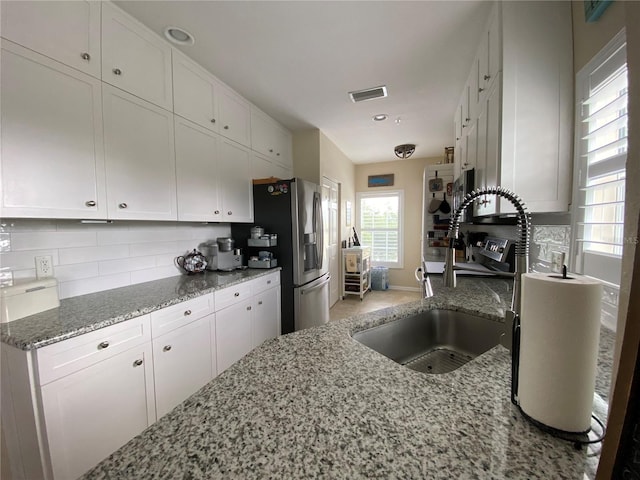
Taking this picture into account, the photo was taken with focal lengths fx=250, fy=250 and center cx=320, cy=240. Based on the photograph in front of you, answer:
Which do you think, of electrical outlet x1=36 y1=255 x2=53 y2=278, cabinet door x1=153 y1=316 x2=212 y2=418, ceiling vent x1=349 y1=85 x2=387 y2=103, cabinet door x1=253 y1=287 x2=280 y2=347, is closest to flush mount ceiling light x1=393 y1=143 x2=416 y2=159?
ceiling vent x1=349 y1=85 x2=387 y2=103

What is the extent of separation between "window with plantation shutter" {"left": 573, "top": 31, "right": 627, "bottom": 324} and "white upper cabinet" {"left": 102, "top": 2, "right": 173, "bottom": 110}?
2441 millimetres

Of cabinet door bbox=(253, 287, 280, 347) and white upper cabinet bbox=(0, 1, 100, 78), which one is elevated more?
white upper cabinet bbox=(0, 1, 100, 78)

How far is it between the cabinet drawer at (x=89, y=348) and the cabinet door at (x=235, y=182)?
127cm

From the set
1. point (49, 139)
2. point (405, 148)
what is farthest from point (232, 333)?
A: point (405, 148)

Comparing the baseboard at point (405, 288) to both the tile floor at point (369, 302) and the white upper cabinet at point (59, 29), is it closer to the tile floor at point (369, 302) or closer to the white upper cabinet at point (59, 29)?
the tile floor at point (369, 302)

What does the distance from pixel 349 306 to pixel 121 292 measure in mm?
3101

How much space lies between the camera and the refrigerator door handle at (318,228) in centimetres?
286

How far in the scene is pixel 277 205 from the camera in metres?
2.64

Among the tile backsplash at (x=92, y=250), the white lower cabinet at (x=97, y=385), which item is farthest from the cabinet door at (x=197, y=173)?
the white lower cabinet at (x=97, y=385)

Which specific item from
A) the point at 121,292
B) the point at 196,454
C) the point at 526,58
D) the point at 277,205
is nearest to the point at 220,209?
the point at 277,205

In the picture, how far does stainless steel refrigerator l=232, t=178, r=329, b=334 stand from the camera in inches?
101

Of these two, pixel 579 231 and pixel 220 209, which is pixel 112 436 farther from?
pixel 579 231

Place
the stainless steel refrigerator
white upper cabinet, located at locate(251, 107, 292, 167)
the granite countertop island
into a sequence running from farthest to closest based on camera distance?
white upper cabinet, located at locate(251, 107, 292, 167) < the stainless steel refrigerator < the granite countertop island

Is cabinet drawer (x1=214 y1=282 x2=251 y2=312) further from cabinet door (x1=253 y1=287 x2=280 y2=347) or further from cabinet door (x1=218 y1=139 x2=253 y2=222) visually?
cabinet door (x1=218 y1=139 x2=253 y2=222)
